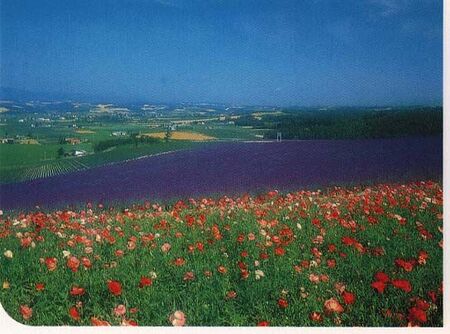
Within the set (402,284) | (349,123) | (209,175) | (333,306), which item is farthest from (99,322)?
(349,123)

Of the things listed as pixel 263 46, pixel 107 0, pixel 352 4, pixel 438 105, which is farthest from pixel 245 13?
pixel 438 105

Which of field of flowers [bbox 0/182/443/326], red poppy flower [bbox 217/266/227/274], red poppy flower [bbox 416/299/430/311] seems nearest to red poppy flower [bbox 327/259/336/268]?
field of flowers [bbox 0/182/443/326]

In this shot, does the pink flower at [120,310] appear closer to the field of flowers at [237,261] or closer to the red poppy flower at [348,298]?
the field of flowers at [237,261]

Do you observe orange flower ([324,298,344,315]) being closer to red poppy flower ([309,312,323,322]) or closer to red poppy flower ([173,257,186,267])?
red poppy flower ([309,312,323,322])

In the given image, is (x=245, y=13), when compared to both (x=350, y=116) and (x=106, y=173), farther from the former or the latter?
(x=106, y=173)

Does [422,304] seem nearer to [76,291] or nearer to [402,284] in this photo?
[402,284]

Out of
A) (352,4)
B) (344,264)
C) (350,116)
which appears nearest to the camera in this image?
(344,264)

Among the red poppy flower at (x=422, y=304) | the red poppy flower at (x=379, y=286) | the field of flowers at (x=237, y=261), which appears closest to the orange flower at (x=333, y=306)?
the field of flowers at (x=237, y=261)
